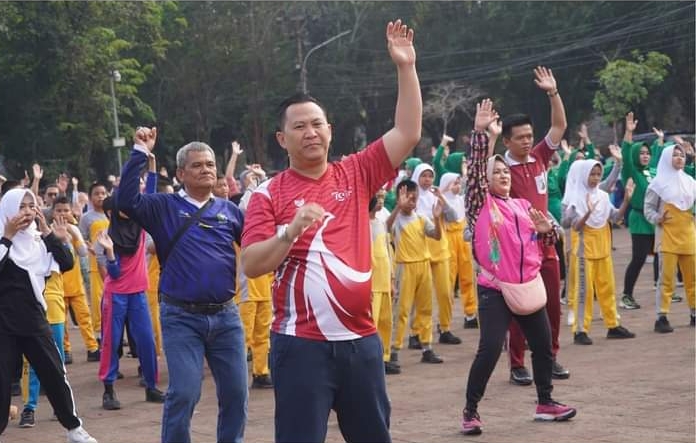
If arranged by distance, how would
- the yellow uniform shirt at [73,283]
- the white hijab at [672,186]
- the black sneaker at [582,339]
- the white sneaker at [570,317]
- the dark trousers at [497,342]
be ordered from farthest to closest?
the white sneaker at [570,317], the white hijab at [672,186], the yellow uniform shirt at [73,283], the black sneaker at [582,339], the dark trousers at [497,342]

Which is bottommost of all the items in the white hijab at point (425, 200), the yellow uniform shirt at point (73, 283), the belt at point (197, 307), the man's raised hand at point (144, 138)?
the yellow uniform shirt at point (73, 283)

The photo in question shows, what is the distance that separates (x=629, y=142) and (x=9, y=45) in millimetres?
32370

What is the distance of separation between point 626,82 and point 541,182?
3222 cm

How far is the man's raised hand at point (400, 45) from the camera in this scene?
5066 millimetres

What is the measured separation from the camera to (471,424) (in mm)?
8406

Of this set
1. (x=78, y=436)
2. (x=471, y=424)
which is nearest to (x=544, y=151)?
(x=471, y=424)

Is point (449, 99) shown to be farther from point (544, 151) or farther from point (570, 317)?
point (544, 151)

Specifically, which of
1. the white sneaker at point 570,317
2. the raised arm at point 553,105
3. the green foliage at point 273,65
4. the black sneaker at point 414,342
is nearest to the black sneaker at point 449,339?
the black sneaker at point 414,342

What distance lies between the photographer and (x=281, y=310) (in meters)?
4.97

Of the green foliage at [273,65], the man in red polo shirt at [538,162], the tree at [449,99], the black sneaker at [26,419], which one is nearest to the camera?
the man in red polo shirt at [538,162]

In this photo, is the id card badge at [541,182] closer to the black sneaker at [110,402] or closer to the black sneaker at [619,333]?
the black sneaker at [619,333]

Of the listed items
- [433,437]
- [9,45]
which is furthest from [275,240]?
[9,45]

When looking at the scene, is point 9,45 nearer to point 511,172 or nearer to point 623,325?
point 623,325

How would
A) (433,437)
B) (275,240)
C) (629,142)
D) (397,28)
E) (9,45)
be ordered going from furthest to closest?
(9,45) → (629,142) → (433,437) → (397,28) → (275,240)
